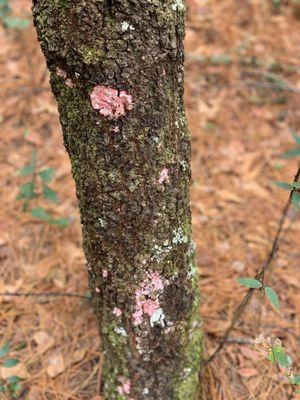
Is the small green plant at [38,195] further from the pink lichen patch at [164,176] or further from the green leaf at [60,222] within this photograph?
the pink lichen patch at [164,176]

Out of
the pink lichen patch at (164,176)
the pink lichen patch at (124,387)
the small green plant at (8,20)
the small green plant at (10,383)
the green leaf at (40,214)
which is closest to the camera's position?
the pink lichen patch at (164,176)

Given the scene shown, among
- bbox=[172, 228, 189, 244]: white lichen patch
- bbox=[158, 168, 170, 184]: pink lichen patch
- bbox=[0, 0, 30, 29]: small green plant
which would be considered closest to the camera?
bbox=[158, 168, 170, 184]: pink lichen patch

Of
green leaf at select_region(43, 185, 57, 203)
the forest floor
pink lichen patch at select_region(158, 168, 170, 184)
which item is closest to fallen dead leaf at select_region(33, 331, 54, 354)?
the forest floor

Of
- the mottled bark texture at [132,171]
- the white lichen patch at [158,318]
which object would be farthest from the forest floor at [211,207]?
the white lichen patch at [158,318]

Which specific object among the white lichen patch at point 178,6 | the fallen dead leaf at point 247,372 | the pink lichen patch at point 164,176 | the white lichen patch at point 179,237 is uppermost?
the white lichen patch at point 178,6

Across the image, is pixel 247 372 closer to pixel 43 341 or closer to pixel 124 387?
pixel 124 387

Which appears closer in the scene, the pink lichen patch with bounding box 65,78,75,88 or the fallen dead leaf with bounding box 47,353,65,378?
the pink lichen patch with bounding box 65,78,75,88

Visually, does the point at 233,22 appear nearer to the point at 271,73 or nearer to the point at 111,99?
the point at 271,73

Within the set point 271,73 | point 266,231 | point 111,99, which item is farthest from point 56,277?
point 271,73

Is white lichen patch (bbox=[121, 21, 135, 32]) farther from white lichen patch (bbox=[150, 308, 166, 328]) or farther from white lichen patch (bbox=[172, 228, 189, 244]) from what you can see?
white lichen patch (bbox=[150, 308, 166, 328])
